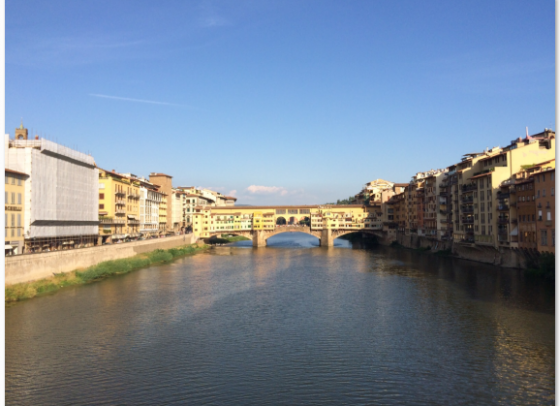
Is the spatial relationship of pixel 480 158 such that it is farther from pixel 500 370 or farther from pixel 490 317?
pixel 500 370

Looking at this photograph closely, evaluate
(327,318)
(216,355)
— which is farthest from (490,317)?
(216,355)

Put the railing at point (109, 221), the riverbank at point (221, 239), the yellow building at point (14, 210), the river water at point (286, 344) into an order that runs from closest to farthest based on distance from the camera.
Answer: the river water at point (286, 344), the yellow building at point (14, 210), the railing at point (109, 221), the riverbank at point (221, 239)

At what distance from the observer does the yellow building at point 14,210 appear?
34.7 m

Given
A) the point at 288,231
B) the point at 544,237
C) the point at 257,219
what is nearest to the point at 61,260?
the point at 544,237

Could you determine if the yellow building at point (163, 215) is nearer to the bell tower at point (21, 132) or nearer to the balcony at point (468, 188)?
the bell tower at point (21, 132)

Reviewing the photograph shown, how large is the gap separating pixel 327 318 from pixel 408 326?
4.15m

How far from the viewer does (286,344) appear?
69.9ft

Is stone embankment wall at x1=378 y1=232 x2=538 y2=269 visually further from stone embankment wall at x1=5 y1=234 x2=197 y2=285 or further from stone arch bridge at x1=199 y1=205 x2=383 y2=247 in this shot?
stone embankment wall at x1=5 y1=234 x2=197 y2=285

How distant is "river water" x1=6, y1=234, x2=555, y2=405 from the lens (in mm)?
16172

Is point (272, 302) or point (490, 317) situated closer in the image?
point (490, 317)

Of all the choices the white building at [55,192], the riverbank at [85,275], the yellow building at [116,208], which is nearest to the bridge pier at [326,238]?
the riverbank at [85,275]

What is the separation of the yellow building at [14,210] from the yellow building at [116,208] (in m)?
19.5

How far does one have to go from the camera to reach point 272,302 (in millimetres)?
30953

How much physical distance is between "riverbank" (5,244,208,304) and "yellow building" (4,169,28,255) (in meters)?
3.49
